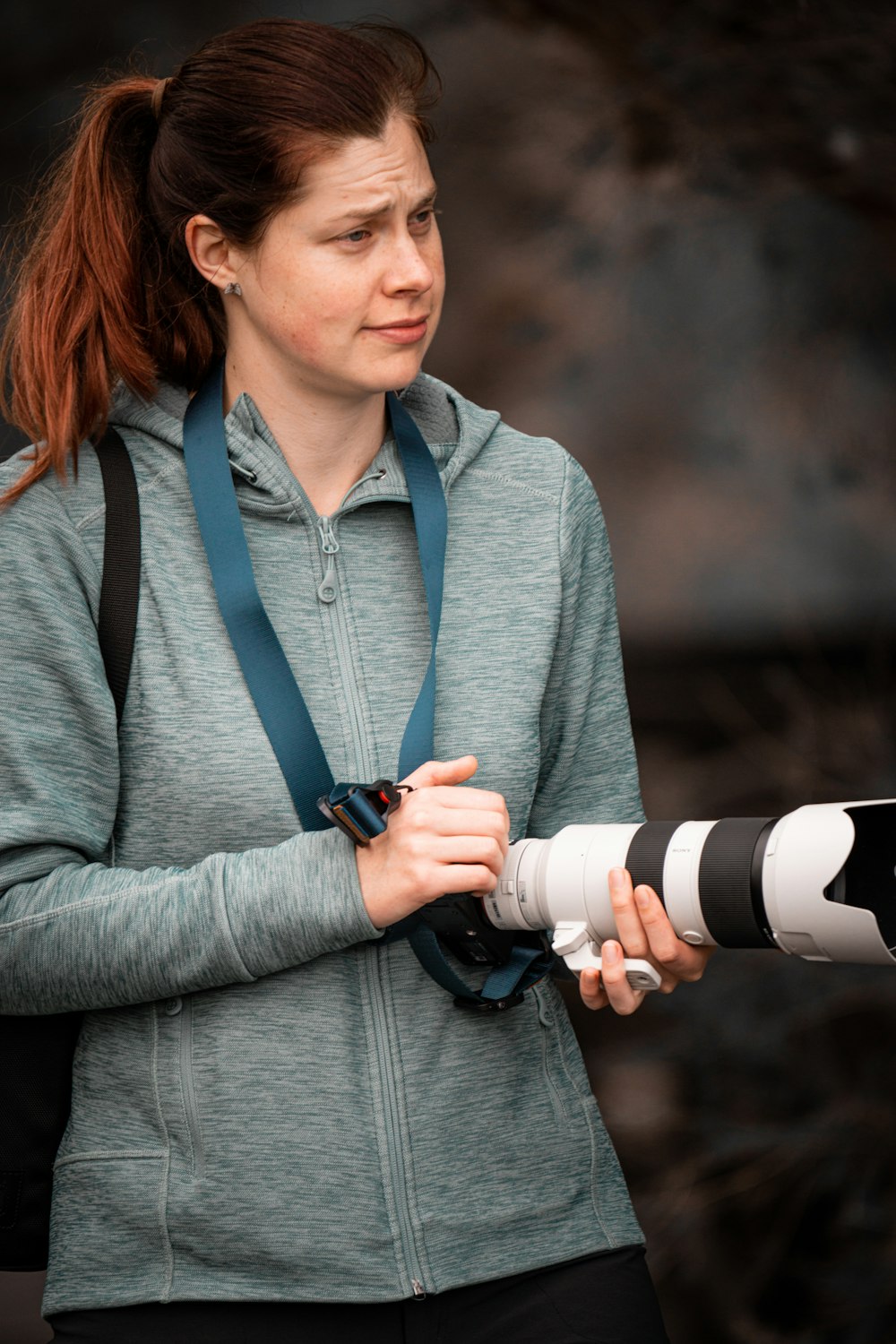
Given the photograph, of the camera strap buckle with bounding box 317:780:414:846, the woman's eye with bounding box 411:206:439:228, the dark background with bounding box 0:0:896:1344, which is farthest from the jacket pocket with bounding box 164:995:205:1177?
the dark background with bounding box 0:0:896:1344

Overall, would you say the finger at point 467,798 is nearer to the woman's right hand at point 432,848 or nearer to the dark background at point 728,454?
the woman's right hand at point 432,848

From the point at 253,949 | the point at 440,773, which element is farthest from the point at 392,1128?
the point at 440,773

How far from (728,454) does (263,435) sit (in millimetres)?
1297

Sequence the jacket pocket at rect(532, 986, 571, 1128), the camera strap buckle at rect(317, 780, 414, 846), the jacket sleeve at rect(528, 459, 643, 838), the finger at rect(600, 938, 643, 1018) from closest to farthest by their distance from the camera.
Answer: the camera strap buckle at rect(317, 780, 414, 846) → the finger at rect(600, 938, 643, 1018) → the jacket pocket at rect(532, 986, 571, 1128) → the jacket sleeve at rect(528, 459, 643, 838)

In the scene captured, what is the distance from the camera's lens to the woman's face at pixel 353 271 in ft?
4.34

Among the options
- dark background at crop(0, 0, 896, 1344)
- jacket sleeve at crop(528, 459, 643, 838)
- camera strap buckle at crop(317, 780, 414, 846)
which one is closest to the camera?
camera strap buckle at crop(317, 780, 414, 846)

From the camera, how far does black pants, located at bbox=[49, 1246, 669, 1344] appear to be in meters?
1.22

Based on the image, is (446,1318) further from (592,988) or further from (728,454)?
(728,454)

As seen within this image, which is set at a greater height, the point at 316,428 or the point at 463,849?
the point at 316,428

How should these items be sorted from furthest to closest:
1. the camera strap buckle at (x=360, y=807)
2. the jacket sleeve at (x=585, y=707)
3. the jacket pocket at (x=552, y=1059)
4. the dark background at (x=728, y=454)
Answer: the dark background at (x=728, y=454) → the jacket sleeve at (x=585, y=707) → the jacket pocket at (x=552, y=1059) → the camera strap buckle at (x=360, y=807)

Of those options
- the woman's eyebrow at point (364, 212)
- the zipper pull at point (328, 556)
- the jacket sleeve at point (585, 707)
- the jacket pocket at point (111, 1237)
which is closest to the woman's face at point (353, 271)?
the woman's eyebrow at point (364, 212)

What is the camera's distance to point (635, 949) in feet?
4.18

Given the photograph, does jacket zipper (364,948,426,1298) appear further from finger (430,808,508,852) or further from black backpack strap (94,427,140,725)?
black backpack strap (94,427,140,725)

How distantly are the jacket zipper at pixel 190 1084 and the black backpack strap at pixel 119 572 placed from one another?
24 centimetres
